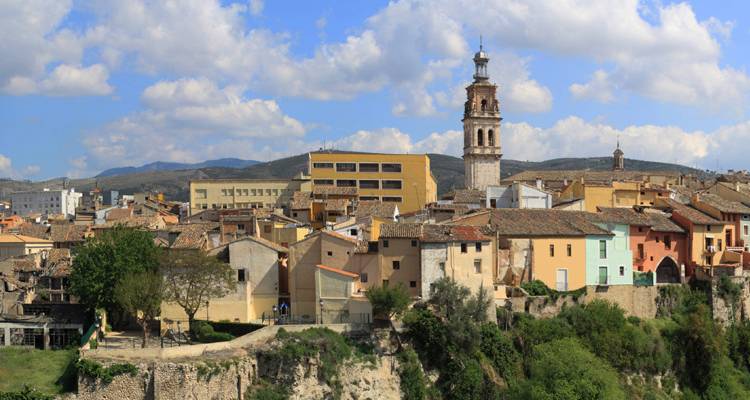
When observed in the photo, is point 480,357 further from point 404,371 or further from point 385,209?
point 385,209

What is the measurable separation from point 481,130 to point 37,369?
63.8m

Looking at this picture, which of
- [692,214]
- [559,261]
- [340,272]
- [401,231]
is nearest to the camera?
[340,272]

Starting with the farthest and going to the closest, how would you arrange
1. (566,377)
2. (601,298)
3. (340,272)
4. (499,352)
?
(601,298), (499,352), (340,272), (566,377)

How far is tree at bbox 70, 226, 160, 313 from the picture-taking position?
53.6 meters

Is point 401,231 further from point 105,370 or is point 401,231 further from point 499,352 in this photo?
point 105,370

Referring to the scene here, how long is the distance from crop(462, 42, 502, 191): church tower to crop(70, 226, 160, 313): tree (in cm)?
5297

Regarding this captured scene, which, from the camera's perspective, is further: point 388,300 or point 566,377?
point 388,300

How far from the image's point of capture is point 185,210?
101m

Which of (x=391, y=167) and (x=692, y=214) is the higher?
(x=391, y=167)

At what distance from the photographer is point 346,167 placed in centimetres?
9950

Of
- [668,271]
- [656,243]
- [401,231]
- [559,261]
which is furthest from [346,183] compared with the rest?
[401,231]

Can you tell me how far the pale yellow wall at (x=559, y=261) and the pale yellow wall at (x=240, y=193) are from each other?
137 ft

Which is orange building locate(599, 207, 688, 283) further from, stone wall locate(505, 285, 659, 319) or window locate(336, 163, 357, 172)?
window locate(336, 163, 357, 172)

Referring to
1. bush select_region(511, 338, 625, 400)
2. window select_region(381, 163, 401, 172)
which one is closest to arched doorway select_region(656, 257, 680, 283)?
bush select_region(511, 338, 625, 400)
